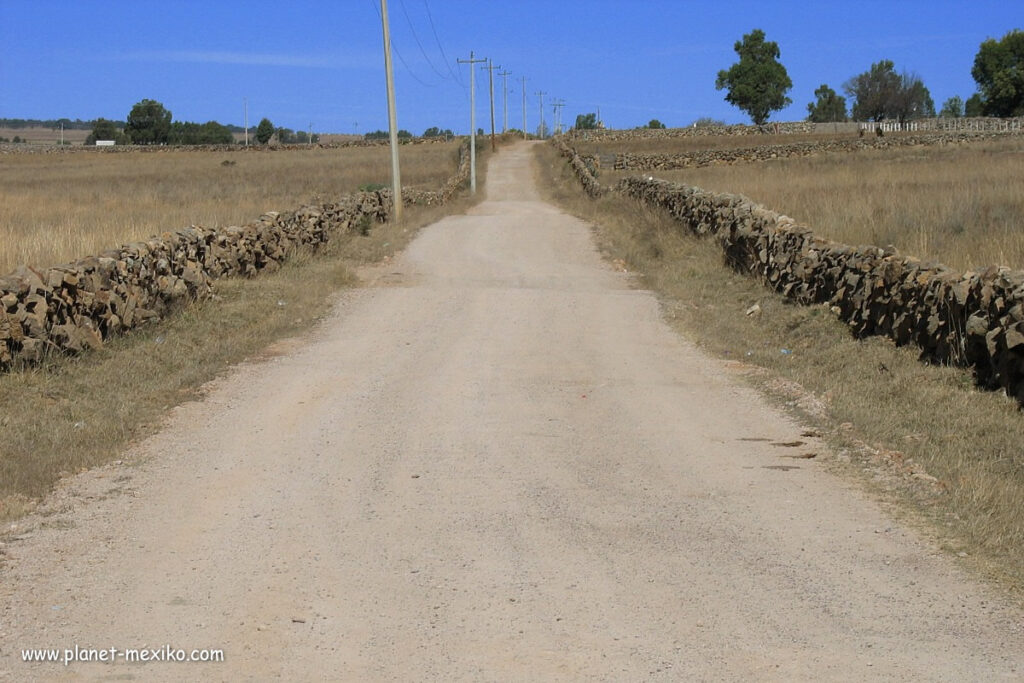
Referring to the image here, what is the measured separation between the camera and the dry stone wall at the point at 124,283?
9727mm

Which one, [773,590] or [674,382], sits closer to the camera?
[773,590]

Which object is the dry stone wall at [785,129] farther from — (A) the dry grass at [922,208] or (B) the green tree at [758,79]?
(A) the dry grass at [922,208]

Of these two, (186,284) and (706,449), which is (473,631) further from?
(186,284)

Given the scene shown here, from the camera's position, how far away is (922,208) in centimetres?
1831

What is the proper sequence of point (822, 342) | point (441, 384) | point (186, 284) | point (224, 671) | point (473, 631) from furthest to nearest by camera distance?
point (186, 284) → point (822, 342) → point (441, 384) → point (473, 631) → point (224, 671)

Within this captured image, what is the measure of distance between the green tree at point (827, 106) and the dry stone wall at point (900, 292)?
11733 centimetres

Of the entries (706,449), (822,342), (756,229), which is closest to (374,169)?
(756,229)

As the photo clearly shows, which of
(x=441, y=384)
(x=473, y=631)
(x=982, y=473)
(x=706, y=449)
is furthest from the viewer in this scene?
(x=441, y=384)

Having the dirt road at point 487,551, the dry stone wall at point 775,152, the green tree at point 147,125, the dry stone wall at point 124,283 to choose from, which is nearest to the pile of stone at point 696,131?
the dry stone wall at point 775,152

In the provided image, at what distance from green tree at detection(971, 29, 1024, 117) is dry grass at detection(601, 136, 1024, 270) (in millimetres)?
69353

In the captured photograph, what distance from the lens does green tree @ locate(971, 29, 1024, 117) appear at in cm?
9206

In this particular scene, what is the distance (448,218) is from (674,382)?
22.4 metres

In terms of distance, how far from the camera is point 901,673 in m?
4.40

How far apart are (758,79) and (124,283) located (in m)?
101
